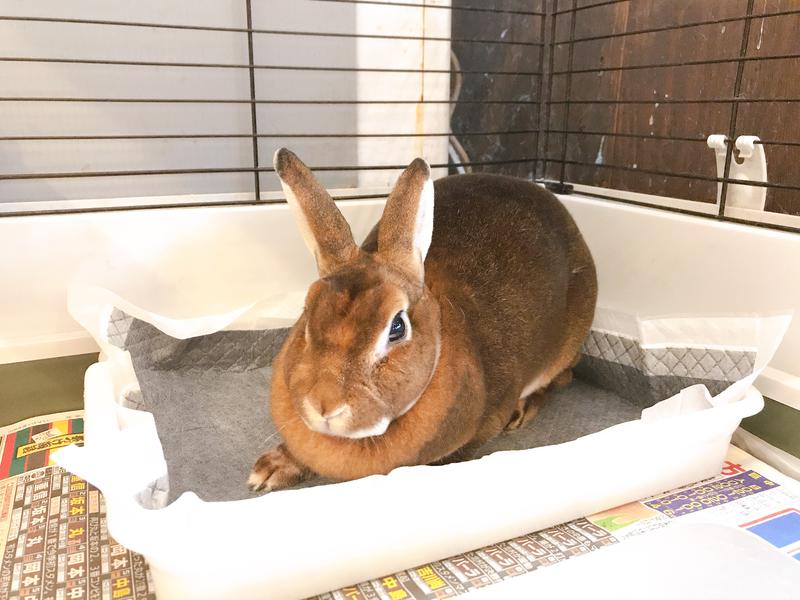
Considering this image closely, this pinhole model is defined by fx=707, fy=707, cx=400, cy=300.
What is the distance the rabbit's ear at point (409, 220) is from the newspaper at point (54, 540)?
0.48 metres

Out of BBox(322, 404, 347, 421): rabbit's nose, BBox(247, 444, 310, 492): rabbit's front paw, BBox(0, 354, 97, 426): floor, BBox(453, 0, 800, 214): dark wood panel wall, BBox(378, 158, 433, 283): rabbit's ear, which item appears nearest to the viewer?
BBox(322, 404, 347, 421): rabbit's nose

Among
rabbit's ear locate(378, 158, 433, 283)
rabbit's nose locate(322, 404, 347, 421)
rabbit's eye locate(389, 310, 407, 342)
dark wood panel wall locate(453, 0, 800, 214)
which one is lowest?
rabbit's nose locate(322, 404, 347, 421)

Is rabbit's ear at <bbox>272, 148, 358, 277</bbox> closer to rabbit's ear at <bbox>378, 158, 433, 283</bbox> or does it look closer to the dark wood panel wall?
rabbit's ear at <bbox>378, 158, 433, 283</bbox>

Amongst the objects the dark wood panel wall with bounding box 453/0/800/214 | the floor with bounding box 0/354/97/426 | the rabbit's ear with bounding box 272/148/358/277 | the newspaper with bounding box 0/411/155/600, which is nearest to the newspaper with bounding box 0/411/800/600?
the newspaper with bounding box 0/411/155/600

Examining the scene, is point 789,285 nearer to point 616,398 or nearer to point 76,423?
point 616,398

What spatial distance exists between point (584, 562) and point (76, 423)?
845mm

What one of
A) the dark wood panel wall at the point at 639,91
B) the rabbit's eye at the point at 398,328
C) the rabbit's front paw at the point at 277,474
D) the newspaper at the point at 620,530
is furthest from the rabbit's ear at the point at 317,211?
the dark wood panel wall at the point at 639,91

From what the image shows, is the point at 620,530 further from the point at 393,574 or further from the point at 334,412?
the point at 334,412

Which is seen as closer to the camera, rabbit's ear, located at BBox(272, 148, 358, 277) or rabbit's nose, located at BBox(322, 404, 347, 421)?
rabbit's nose, located at BBox(322, 404, 347, 421)

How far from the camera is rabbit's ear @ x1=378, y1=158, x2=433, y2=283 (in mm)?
891

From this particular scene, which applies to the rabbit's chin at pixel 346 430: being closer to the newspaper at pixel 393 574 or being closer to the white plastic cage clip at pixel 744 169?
the newspaper at pixel 393 574

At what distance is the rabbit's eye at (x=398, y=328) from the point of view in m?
0.83

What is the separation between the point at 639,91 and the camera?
5.25 ft

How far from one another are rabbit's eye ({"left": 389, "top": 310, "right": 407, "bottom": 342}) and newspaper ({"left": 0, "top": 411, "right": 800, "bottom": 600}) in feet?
0.89
